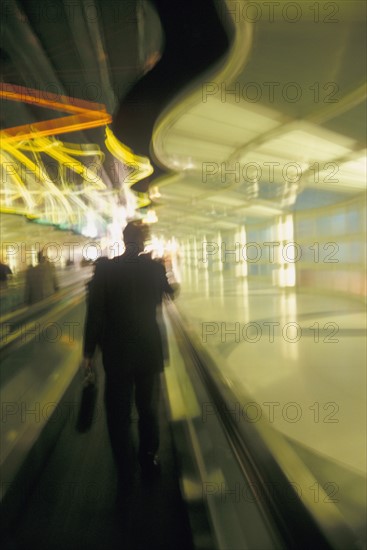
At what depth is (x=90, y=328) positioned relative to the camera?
190 cm

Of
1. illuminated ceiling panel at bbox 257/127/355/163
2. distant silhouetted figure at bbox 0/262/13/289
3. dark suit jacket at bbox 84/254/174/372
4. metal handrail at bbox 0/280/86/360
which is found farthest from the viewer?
illuminated ceiling panel at bbox 257/127/355/163

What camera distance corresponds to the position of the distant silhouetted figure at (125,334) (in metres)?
1.90

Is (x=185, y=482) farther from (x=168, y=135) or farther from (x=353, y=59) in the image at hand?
(x=168, y=135)

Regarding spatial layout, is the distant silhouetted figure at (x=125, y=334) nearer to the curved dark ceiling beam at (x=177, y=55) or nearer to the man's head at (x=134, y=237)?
the man's head at (x=134, y=237)

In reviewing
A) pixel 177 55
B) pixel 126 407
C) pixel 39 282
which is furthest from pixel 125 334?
pixel 39 282

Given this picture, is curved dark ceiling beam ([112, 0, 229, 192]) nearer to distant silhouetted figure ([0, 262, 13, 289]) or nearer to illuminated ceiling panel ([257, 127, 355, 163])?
illuminated ceiling panel ([257, 127, 355, 163])

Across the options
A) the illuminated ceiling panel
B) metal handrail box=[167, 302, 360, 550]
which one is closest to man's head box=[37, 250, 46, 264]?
metal handrail box=[167, 302, 360, 550]

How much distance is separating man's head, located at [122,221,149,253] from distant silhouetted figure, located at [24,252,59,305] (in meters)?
4.19

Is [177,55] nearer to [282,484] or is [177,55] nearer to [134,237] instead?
[134,237]

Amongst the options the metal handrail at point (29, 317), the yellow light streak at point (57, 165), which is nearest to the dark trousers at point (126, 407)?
the yellow light streak at point (57, 165)

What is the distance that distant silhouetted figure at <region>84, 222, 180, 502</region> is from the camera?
190cm

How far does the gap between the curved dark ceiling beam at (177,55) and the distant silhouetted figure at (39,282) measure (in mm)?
2863

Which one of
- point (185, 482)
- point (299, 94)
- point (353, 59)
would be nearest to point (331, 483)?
point (185, 482)

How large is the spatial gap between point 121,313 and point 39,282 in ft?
15.0
